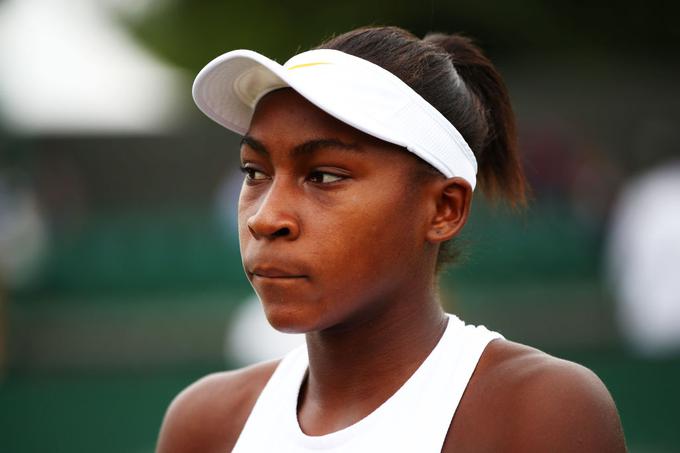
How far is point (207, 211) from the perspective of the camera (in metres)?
13.2

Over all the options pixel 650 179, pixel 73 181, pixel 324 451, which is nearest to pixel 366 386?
pixel 324 451

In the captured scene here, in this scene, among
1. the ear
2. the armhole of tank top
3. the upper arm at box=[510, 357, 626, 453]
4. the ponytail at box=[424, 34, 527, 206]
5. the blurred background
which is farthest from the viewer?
the blurred background

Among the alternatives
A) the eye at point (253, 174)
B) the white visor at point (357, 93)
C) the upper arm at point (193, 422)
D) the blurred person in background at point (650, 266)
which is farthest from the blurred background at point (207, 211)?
the upper arm at point (193, 422)

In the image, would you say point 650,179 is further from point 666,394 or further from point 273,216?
point 273,216

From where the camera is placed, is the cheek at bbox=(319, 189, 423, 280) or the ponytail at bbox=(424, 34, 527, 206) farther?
the ponytail at bbox=(424, 34, 527, 206)

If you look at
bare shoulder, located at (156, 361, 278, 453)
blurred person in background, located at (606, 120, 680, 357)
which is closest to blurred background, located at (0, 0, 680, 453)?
blurred person in background, located at (606, 120, 680, 357)

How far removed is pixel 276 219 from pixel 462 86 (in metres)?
0.64

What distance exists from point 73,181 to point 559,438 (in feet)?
49.4

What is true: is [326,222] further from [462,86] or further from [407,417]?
[462,86]

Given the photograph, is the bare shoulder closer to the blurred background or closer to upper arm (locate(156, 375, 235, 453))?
upper arm (locate(156, 375, 235, 453))

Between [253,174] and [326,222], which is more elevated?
[253,174]

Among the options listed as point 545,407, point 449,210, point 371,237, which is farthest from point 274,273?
point 545,407

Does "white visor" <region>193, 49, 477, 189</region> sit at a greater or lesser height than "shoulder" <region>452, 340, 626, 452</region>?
greater

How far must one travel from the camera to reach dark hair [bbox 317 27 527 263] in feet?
8.53
